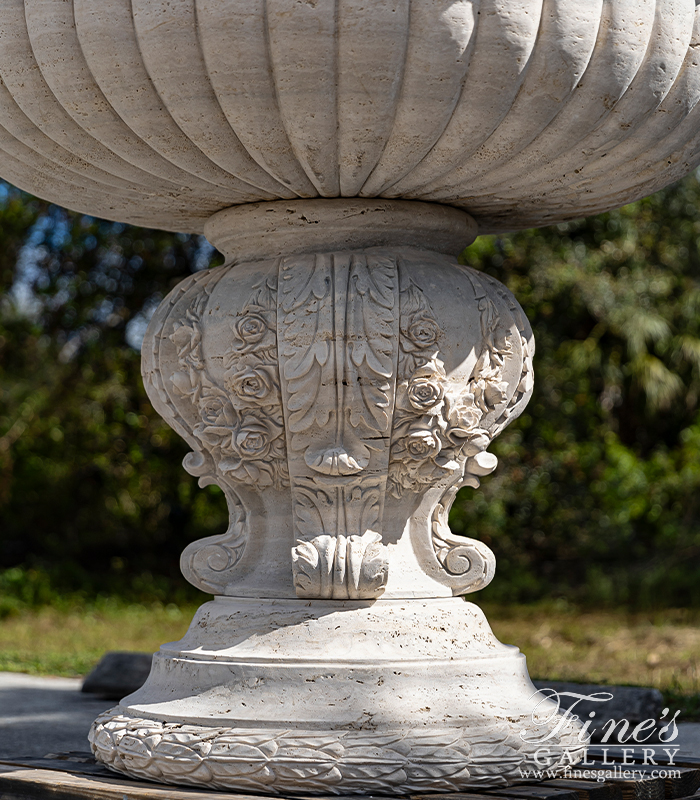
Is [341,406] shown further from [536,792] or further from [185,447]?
[185,447]

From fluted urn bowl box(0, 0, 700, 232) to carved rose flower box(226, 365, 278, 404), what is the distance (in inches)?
18.9

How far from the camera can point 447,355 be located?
2.82 metres

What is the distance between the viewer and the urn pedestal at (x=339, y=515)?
2.57 m

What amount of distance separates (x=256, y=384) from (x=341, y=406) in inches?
9.5

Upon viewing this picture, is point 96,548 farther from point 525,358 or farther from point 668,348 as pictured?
point 525,358

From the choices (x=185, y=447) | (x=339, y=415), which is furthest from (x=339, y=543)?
(x=185, y=447)

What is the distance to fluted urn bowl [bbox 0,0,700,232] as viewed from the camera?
235 cm

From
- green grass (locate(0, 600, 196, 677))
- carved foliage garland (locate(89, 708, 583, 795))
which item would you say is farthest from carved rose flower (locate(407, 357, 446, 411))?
green grass (locate(0, 600, 196, 677))

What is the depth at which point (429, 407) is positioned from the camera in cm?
279

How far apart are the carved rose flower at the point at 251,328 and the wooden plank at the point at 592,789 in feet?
4.47

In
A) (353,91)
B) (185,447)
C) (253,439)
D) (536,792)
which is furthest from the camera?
(185,447)

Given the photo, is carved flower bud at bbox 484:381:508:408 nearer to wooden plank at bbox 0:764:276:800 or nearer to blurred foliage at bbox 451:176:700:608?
wooden plank at bbox 0:764:276:800

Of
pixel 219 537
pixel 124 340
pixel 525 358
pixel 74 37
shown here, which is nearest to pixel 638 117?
pixel 525 358

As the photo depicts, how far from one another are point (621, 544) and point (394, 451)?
8.11 metres
